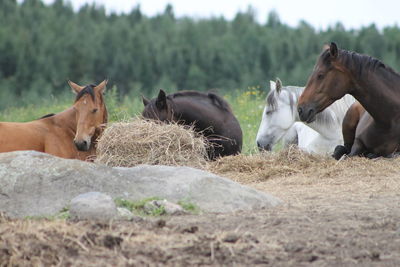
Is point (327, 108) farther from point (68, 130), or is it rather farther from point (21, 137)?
point (21, 137)

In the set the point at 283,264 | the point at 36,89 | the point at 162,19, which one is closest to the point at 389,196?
the point at 283,264

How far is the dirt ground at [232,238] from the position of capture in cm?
422

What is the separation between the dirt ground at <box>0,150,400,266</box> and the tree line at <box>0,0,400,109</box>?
2530cm

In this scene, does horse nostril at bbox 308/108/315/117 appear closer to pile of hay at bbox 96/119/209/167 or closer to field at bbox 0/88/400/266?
pile of hay at bbox 96/119/209/167

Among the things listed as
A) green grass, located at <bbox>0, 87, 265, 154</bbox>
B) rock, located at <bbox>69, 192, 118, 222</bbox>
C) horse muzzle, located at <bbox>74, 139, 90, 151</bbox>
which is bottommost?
green grass, located at <bbox>0, 87, 265, 154</bbox>

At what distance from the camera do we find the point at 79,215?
5324 millimetres

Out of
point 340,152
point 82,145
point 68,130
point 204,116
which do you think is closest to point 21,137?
point 68,130

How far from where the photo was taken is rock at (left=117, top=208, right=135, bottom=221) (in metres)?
5.34

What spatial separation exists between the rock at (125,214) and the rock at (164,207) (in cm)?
20

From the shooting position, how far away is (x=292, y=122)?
11.4 meters

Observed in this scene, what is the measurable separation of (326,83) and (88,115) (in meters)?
2.96

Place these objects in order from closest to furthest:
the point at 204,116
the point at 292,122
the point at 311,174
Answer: the point at 311,174 → the point at 204,116 → the point at 292,122

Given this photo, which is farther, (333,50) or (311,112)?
(311,112)

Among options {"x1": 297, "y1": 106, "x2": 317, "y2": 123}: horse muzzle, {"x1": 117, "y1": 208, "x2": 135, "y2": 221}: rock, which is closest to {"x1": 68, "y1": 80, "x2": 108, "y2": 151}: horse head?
{"x1": 297, "y1": 106, "x2": 317, "y2": 123}: horse muzzle
